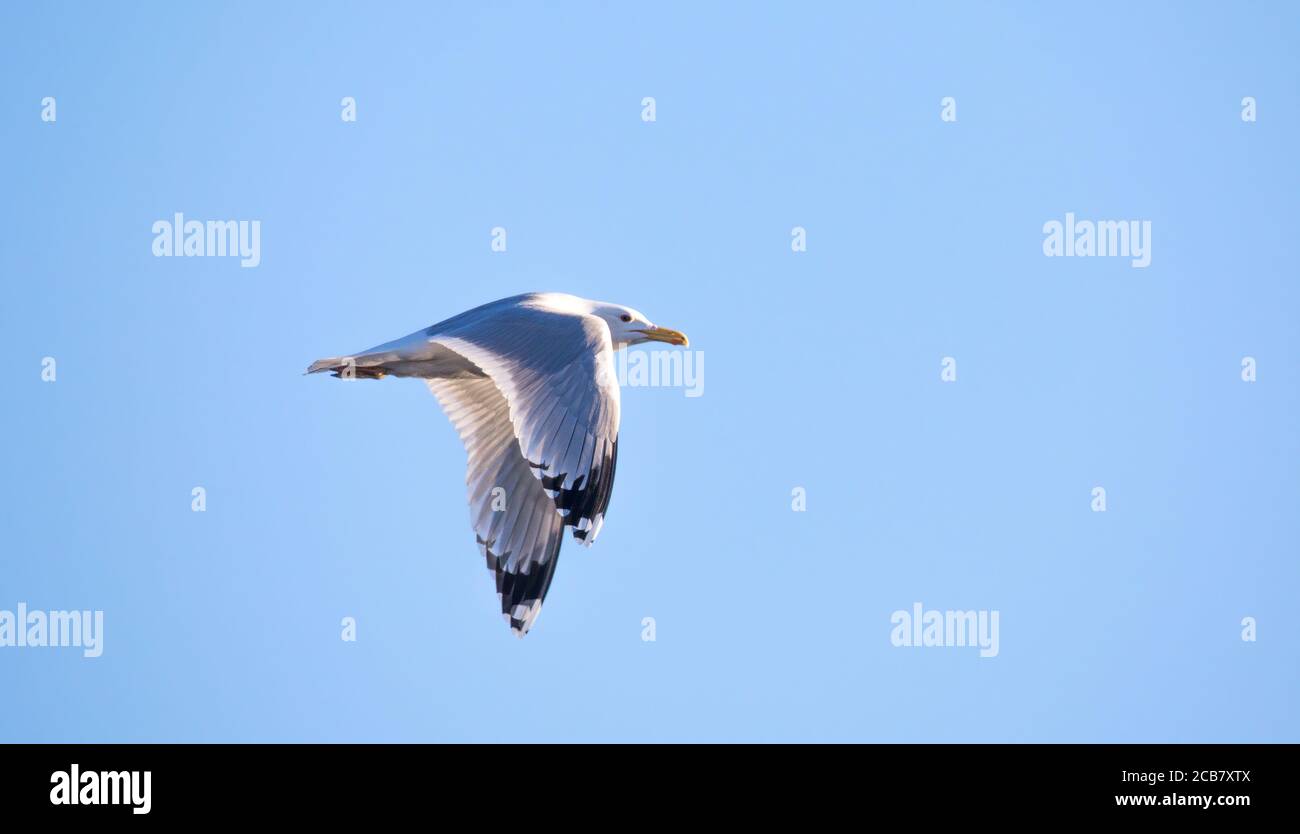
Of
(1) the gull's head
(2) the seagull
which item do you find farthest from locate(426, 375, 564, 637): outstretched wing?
(1) the gull's head

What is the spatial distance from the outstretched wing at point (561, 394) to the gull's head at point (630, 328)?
75cm

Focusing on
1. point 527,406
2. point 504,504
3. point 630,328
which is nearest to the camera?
point 527,406

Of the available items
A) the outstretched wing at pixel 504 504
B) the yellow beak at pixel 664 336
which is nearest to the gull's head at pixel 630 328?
the yellow beak at pixel 664 336

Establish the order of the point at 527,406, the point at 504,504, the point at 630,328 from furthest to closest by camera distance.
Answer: the point at 630,328 → the point at 504,504 → the point at 527,406

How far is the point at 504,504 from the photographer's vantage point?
9625 millimetres

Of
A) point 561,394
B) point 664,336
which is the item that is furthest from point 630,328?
point 561,394

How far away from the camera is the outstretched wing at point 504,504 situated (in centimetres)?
951

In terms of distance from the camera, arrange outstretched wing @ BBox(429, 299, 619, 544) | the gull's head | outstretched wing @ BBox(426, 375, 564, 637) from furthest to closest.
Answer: the gull's head → outstretched wing @ BBox(426, 375, 564, 637) → outstretched wing @ BBox(429, 299, 619, 544)

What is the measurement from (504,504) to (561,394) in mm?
1322

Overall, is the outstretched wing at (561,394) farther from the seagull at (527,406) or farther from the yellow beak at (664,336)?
the yellow beak at (664,336)

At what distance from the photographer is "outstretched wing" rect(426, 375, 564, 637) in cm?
951

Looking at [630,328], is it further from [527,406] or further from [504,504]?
[527,406]

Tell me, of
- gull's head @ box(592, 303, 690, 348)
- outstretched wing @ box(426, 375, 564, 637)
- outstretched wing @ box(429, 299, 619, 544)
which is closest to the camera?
outstretched wing @ box(429, 299, 619, 544)

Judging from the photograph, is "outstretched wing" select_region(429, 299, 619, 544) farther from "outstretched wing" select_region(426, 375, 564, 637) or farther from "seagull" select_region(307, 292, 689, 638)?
"outstretched wing" select_region(426, 375, 564, 637)
